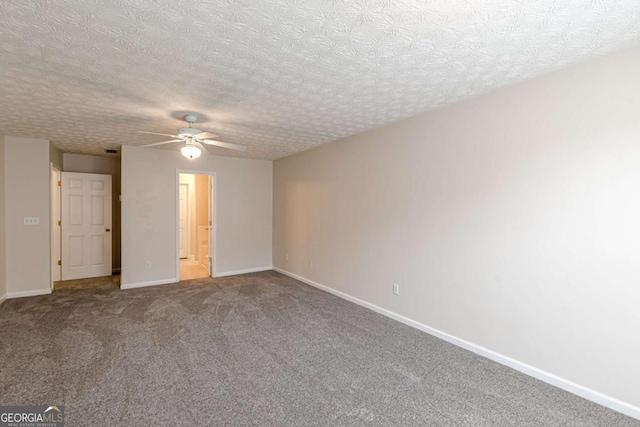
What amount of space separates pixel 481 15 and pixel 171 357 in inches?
138

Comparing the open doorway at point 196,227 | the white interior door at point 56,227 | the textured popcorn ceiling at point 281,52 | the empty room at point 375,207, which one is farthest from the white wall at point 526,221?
the white interior door at point 56,227

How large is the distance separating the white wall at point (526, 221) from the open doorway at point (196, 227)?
356 centimetres

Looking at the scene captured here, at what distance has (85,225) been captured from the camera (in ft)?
18.6

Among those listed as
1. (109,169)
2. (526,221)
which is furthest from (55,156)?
(526,221)

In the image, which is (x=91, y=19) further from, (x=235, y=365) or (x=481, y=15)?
(x=235, y=365)

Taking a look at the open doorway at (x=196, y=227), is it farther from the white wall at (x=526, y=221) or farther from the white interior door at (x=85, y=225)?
the white wall at (x=526, y=221)

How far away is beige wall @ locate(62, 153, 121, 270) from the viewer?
5695 mm

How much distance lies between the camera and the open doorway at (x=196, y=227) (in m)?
5.97

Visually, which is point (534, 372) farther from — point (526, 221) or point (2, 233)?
point (2, 233)

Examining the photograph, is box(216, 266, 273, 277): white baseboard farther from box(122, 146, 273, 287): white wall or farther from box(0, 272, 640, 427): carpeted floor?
box(0, 272, 640, 427): carpeted floor

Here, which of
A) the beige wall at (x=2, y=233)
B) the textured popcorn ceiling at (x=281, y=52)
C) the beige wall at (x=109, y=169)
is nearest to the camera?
the textured popcorn ceiling at (x=281, y=52)

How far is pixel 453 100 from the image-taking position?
2918 millimetres

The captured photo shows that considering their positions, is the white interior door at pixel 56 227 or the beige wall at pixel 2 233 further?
the white interior door at pixel 56 227

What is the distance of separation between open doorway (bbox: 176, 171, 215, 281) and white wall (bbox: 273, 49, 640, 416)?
140 inches
